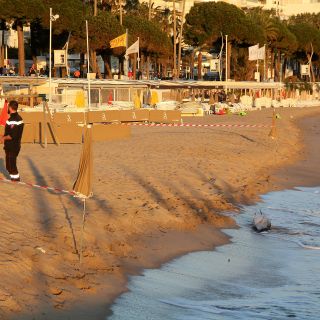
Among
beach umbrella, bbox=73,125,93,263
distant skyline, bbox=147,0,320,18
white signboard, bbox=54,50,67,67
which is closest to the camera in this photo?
beach umbrella, bbox=73,125,93,263

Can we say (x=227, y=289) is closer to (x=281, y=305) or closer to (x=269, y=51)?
(x=281, y=305)

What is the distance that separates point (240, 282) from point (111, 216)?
9.75 ft

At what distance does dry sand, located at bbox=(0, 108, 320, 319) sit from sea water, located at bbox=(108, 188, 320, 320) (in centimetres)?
27

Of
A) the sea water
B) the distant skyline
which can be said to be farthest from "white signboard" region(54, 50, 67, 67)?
the distant skyline

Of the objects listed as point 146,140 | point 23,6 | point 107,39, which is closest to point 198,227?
point 146,140

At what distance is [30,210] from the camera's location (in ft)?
36.3

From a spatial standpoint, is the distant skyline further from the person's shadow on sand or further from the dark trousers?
the dark trousers

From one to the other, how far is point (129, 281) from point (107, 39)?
59697mm

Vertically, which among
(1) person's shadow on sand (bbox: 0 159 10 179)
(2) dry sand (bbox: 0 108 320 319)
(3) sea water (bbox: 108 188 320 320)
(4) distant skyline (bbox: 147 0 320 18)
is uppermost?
(4) distant skyline (bbox: 147 0 320 18)

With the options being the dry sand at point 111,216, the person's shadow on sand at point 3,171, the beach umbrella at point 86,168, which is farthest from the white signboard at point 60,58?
the beach umbrella at point 86,168

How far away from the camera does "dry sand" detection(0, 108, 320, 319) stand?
7590mm

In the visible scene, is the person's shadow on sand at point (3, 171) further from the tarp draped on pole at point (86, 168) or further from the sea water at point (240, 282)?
the tarp draped on pole at point (86, 168)

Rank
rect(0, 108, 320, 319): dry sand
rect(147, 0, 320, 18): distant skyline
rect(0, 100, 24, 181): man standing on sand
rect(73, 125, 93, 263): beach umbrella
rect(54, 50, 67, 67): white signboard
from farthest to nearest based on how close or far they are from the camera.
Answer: rect(147, 0, 320, 18): distant skyline
rect(54, 50, 67, 67): white signboard
rect(0, 100, 24, 181): man standing on sand
rect(73, 125, 93, 263): beach umbrella
rect(0, 108, 320, 319): dry sand

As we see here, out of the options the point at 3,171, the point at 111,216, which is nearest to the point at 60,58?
the point at 3,171
